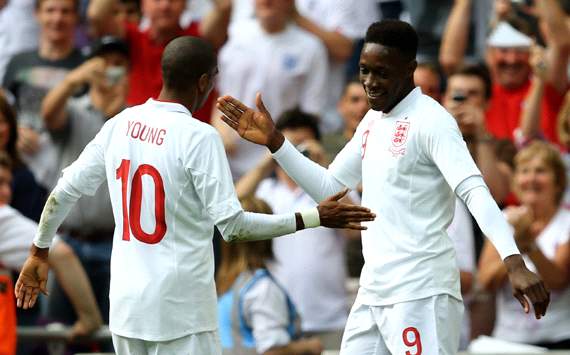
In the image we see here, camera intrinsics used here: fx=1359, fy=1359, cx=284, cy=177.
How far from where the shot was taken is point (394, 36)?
20.4ft

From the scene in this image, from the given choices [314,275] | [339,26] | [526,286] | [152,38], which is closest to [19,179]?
[152,38]

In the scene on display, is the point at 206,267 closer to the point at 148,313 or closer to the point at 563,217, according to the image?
the point at 148,313

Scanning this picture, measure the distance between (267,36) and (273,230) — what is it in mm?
4693

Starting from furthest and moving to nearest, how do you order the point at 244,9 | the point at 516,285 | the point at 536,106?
the point at 244,9 < the point at 536,106 < the point at 516,285

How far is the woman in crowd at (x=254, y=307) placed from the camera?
7684mm

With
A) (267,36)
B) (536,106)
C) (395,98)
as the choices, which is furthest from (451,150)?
(267,36)

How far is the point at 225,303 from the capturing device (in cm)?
780

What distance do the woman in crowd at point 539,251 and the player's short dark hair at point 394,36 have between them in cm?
235

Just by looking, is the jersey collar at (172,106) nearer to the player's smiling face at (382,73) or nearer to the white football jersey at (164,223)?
the white football jersey at (164,223)

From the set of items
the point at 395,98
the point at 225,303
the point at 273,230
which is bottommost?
the point at 225,303

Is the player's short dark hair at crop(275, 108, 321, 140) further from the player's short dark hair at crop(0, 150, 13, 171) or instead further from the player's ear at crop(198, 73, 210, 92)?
the player's ear at crop(198, 73, 210, 92)

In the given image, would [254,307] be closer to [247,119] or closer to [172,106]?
[247,119]

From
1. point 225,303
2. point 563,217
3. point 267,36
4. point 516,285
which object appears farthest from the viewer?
point 267,36

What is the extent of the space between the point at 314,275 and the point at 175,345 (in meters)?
3.12
